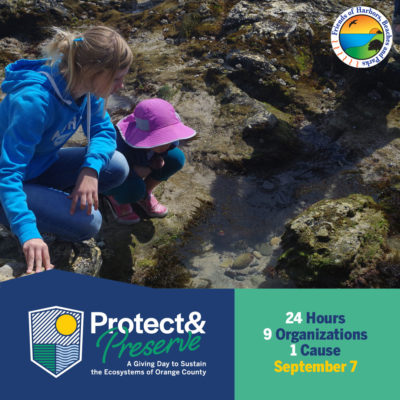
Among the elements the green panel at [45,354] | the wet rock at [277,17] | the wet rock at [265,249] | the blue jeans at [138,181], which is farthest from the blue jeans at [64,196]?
the wet rock at [277,17]

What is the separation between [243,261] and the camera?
13.6 feet

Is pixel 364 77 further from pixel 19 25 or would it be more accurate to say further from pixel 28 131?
pixel 19 25

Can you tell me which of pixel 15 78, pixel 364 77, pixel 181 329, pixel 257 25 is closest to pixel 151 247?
pixel 181 329

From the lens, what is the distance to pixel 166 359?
2.51 m

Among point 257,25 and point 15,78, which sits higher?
point 15,78

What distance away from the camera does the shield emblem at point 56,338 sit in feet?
7.82

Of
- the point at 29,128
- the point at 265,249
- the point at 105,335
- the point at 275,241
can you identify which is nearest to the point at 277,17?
the point at 275,241

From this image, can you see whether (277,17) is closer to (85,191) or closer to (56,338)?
(85,191)

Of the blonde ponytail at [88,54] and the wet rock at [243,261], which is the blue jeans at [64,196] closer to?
the blonde ponytail at [88,54]

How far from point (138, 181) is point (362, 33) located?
4.39m

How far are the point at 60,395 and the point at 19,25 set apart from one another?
9.02 meters

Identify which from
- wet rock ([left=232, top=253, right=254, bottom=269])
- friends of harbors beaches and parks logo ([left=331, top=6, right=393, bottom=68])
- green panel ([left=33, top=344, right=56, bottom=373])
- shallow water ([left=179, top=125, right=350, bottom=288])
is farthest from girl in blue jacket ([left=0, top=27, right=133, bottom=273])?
friends of harbors beaches and parks logo ([left=331, top=6, right=393, bottom=68])

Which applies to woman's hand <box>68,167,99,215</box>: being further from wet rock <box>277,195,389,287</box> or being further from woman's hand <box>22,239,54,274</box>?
wet rock <box>277,195,389,287</box>

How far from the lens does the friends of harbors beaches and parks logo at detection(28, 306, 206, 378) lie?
7.84 ft
